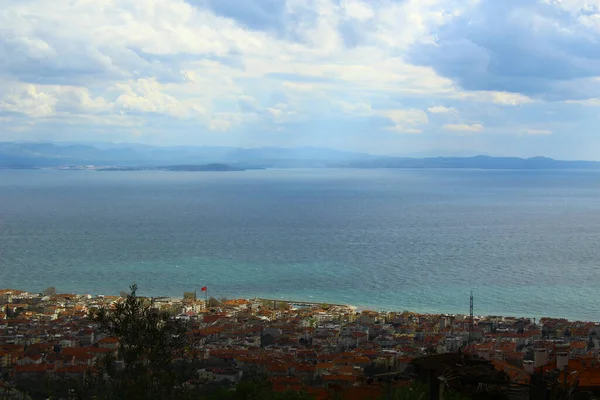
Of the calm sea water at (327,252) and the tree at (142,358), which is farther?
the calm sea water at (327,252)

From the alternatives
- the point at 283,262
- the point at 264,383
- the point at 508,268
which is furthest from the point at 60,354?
the point at 508,268

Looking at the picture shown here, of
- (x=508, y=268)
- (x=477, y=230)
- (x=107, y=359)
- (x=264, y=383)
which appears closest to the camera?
(x=107, y=359)

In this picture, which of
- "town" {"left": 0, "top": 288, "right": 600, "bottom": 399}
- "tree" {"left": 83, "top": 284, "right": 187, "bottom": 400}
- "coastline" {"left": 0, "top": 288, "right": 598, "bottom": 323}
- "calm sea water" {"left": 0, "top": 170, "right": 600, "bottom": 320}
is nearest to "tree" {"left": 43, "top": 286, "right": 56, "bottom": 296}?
"town" {"left": 0, "top": 288, "right": 600, "bottom": 399}

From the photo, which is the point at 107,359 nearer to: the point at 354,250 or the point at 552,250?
the point at 354,250

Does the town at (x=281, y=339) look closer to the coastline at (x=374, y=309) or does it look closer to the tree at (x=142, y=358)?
the coastline at (x=374, y=309)

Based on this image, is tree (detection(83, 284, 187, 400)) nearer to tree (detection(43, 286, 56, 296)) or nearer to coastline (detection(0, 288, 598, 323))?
coastline (detection(0, 288, 598, 323))

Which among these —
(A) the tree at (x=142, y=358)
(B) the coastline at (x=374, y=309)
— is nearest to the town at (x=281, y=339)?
(B) the coastline at (x=374, y=309)

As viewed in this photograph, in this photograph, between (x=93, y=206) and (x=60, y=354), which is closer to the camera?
(x=60, y=354)
